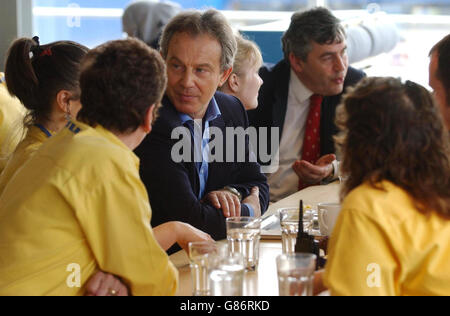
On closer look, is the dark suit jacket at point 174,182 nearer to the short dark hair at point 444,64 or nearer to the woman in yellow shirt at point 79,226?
the woman in yellow shirt at point 79,226

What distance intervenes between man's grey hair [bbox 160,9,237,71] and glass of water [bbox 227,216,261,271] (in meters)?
0.84

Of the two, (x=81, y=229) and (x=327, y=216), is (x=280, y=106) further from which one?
(x=81, y=229)

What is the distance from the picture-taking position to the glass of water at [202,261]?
1.28 meters

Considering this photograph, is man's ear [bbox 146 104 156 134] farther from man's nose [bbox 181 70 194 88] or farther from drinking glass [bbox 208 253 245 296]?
man's nose [bbox 181 70 194 88]

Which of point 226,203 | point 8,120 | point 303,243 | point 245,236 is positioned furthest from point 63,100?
point 8,120

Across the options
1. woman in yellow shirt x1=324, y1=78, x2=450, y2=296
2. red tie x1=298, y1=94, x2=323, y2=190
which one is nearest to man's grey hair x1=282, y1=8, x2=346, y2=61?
red tie x1=298, y1=94, x2=323, y2=190

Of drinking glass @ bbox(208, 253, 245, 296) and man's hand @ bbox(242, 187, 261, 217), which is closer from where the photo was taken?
drinking glass @ bbox(208, 253, 245, 296)

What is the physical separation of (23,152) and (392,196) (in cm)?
120

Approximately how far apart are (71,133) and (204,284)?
0.43 metres

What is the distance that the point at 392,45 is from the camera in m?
5.24

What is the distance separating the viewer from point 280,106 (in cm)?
353

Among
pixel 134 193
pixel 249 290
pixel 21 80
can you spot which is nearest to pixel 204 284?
pixel 249 290

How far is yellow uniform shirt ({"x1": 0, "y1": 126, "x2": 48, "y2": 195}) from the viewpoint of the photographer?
193 cm

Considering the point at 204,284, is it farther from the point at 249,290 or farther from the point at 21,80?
the point at 21,80
